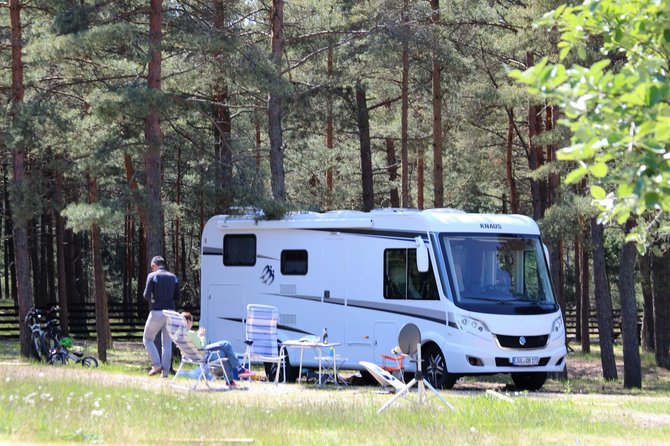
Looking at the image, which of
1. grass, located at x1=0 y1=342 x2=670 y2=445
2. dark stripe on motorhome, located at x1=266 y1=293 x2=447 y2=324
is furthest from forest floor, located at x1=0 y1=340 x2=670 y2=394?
grass, located at x1=0 y1=342 x2=670 y2=445

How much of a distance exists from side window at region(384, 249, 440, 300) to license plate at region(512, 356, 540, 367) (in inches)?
56.3

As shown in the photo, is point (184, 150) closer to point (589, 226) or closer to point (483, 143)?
point (589, 226)

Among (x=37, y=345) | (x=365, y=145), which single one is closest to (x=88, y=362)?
(x=37, y=345)

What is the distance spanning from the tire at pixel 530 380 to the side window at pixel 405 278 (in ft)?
6.92

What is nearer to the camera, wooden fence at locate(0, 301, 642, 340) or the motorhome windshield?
the motorhome windshield

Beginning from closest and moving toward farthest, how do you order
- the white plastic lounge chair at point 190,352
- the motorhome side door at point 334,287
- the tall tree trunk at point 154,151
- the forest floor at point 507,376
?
the white plastic lounge chair at point 190,352
the forest floor at point 507,376
the motorhome side door at point 334,287
the tall tree trunk at point 154,151

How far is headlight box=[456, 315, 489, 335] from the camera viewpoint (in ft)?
47.1

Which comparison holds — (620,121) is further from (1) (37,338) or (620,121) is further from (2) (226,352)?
(1) (37,338)

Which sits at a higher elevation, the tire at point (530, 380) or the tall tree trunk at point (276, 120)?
the tall tree trunk at point (276, 120)

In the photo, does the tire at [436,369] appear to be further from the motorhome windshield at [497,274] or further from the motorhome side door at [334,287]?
the motorhome side door at [334,287]

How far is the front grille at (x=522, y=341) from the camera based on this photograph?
1448 centimetres

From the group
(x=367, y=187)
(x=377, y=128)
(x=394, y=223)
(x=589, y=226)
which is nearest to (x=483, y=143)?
(x=377, y=128)

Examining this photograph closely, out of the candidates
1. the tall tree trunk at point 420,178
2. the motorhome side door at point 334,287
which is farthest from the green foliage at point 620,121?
the tall tree trunk at point 420,178

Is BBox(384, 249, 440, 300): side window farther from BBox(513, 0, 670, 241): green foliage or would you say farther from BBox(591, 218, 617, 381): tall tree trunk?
BBox(513, 0, 670, 241): green foliage
